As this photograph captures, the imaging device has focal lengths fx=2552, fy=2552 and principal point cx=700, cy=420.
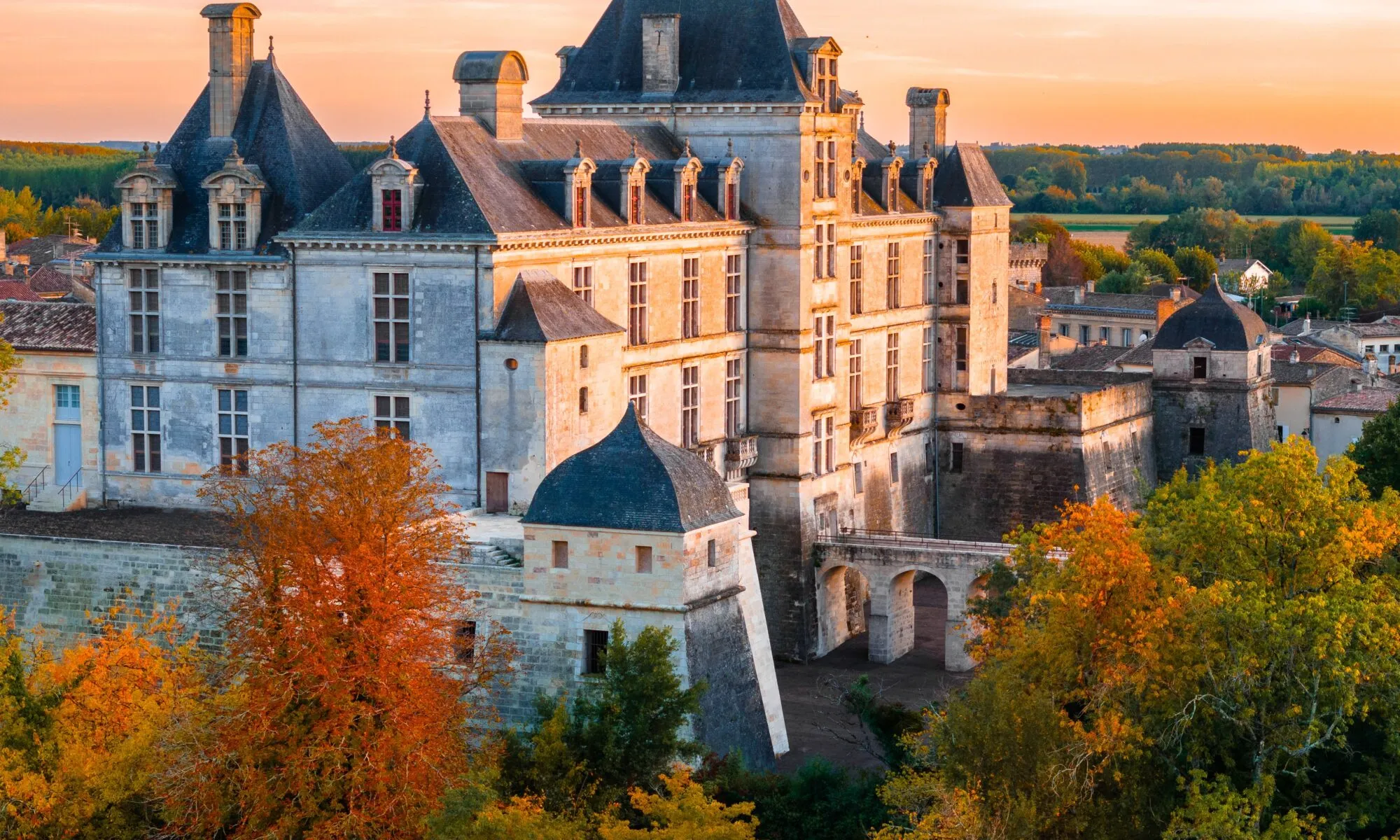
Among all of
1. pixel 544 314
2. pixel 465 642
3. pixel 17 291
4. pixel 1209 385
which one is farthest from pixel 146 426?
pixel 17 291

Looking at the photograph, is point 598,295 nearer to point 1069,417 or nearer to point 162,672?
point 162,672

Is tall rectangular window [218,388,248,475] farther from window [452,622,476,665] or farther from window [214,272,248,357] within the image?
window [452,622,476,665]

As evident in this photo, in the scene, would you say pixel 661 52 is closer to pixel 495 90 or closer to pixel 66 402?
pixel 495 90

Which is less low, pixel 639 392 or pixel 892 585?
pixel 639 392

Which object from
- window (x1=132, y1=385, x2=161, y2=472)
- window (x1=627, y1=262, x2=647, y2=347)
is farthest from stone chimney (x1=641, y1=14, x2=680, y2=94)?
window (x1=132, y1=385, x2=161, y2=472)

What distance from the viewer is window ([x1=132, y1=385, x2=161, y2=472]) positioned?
5619cm

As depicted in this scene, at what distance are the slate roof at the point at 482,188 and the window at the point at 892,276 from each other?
37.7ft

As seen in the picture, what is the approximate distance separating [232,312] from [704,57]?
14308 mm

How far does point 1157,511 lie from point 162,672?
21.0 metres

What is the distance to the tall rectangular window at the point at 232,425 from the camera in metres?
55.1

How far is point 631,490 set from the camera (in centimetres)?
4631

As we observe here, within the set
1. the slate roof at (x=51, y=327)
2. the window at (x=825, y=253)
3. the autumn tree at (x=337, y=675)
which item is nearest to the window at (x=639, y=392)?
the window at (x=825, y=253)

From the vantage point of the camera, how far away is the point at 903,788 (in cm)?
4156

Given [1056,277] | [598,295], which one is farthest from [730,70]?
[1056,277]
